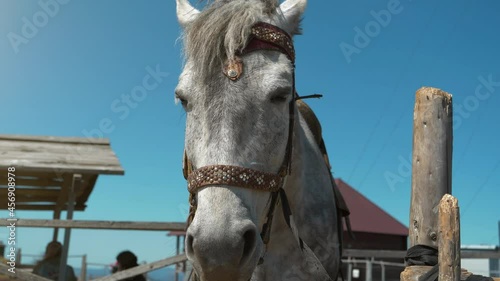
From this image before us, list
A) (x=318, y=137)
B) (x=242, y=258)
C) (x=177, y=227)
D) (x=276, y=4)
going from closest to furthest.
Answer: (x=242, y=258)
(x=276, y=4)
(x=318, y=137)
(x=177, y=227)

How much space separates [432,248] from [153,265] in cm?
421

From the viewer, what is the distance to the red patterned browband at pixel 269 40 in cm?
241

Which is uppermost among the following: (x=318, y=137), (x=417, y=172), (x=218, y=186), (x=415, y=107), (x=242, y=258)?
(x=318, y=137)

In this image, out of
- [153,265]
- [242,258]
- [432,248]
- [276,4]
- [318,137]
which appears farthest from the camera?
[153,265]

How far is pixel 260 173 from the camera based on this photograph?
2146mm

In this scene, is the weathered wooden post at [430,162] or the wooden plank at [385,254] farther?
the wooden plank at [385,254]

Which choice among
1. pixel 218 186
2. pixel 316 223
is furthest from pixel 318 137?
pixel 218 186

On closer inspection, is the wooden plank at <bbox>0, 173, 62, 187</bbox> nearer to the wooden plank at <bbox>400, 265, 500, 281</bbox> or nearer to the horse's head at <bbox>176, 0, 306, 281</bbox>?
the horse's head at <bbox>176, 0, 306, 281</bbox>

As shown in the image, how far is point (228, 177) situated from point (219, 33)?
77cm

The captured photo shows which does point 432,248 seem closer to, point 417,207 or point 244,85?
point 417,207

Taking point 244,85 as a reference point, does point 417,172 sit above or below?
below

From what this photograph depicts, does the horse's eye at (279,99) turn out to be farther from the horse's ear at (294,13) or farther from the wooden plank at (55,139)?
the wooden plank at (55,139)

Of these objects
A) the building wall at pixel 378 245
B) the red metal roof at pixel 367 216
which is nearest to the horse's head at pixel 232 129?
the building wall at pixel 378 245

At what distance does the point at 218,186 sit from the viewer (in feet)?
6.61
